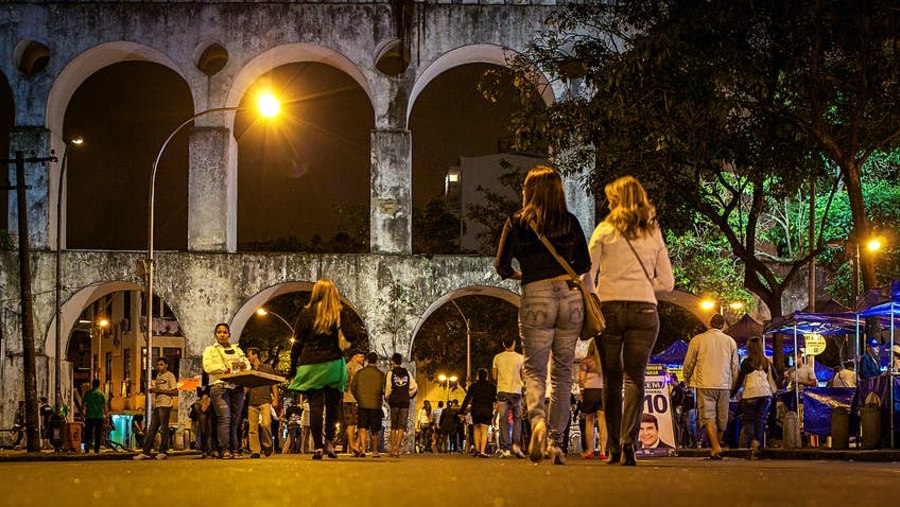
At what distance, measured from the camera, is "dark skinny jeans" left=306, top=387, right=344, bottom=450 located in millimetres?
13193

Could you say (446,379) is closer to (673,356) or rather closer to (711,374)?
(673,356)

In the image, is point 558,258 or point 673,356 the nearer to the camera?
point 558,258

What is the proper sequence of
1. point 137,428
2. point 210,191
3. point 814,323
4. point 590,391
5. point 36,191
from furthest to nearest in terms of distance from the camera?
point 137,428, point 210,191, point 36,191, point 814,323, point 590,391

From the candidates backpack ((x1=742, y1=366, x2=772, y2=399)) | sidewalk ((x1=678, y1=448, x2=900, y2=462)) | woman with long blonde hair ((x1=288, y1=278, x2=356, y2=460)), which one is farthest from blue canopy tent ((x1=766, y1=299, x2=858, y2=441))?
woman with long blonde hair ((x1=288, y1=278, x2=356, y2=460))

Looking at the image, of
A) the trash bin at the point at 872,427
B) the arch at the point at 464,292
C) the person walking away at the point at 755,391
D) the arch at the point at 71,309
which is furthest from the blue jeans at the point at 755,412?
the arch at the point at 71,309

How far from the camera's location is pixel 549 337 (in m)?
9.16

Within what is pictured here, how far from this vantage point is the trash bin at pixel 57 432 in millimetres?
27547

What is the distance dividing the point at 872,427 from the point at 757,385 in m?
1.56

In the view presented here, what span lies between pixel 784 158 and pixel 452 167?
58789 millimetres

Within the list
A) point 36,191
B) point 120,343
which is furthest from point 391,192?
point 120,343

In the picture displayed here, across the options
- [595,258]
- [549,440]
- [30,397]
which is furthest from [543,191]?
[30,397]

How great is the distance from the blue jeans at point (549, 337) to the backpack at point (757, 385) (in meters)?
8.35

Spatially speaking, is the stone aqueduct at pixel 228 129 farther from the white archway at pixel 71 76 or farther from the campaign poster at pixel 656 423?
the campaign poster at pixel 656 423

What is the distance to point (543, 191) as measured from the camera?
9328 millimetres
